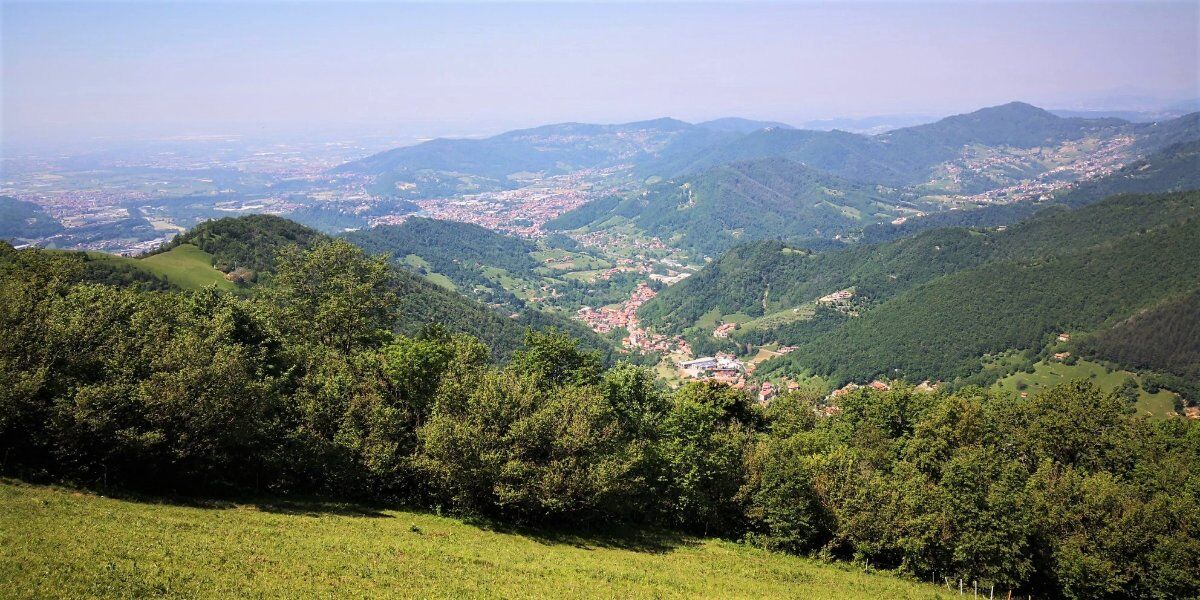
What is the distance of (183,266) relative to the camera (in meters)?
122

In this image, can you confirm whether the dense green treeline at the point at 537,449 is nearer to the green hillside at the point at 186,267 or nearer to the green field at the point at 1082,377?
the green hillside at the point at 186,267

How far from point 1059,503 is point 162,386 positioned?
159ft

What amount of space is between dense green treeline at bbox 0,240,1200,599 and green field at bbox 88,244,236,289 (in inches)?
3043

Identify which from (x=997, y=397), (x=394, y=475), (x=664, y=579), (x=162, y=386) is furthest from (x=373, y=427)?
(x=997, y=397)

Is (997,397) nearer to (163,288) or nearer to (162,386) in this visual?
(162,386)

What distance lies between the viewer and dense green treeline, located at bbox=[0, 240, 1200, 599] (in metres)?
29.1

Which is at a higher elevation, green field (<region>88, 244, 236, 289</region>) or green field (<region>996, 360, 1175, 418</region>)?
green field (<region>88, 244, 236, 289</region>)

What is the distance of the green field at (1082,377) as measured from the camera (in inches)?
5022

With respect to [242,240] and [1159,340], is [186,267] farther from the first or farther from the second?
[1159,340]

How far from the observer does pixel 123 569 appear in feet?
64.2

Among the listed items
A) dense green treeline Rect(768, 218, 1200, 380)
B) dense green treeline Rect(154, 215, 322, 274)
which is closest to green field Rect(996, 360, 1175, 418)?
dense green treeline Rect(768, 218, 1200, 380)

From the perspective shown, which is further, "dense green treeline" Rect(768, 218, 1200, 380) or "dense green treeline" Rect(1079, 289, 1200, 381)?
"dense green treeline" Rect(768, 218, 1200, 380)

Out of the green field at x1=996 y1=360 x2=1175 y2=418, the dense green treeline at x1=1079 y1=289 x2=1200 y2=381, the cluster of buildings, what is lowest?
the cluster of buildings

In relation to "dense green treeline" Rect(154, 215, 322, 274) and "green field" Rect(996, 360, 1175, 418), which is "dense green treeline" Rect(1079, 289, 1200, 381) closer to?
"green field" Rect(996, 360, 1175, 418)
